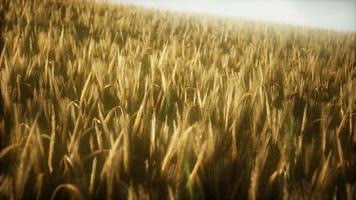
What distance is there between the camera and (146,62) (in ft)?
4.46

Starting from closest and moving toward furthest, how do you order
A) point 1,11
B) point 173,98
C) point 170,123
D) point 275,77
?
point 170,123, point 173,98, point 275,77, point 1,11

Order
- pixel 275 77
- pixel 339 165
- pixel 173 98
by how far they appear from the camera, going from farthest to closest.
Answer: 1. pixel 275 77
2. pixel 173 98
3. pixel 339 165

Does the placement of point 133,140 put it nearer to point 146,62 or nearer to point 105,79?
point 105,79

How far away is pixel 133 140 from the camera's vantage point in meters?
0.63

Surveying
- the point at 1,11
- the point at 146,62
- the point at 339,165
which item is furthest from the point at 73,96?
the point at 1,11

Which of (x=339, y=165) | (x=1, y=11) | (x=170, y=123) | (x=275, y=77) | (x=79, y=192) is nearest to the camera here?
(x=79, y=192)

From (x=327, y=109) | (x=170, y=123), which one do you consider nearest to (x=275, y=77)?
(x=327, y=109)

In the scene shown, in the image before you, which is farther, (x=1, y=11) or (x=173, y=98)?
(x=1, y=11)

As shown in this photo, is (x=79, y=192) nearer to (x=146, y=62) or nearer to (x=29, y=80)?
(x=29, y=80)

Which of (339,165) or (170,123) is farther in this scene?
(170,123)

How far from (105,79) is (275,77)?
737 mm

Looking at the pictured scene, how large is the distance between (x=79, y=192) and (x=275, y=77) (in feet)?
3.51

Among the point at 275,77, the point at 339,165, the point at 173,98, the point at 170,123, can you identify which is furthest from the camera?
the point at 275,77

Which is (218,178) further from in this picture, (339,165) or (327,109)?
(327,109)
